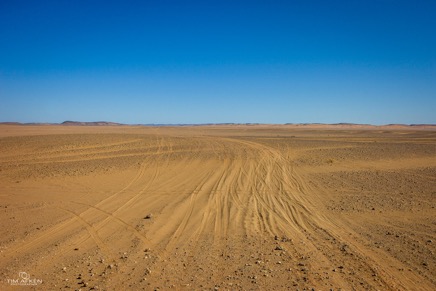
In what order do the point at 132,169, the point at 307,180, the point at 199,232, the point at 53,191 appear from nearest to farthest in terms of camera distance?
the point at 199,232
the point at 53,191
the point at 307,180
the point at 132,169

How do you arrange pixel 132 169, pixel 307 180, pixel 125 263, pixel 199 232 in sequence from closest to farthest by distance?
pixel 125 263
pixel 199 232
pixel 307 180
pixel 132 169

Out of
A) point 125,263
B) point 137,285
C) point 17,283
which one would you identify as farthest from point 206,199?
point 17,283

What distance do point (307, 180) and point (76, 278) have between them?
35.9 feet

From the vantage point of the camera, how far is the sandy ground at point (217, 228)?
517cm

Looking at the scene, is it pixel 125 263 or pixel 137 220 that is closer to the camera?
pixel 125 263

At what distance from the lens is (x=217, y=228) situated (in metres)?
7.59

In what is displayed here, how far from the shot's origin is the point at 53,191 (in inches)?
457

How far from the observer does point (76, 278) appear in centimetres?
512

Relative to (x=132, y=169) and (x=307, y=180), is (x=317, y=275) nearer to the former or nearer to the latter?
(x=307, y=180)

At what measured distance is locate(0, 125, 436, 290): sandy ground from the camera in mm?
5172

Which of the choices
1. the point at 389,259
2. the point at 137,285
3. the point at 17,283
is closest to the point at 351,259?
the point at 389,259

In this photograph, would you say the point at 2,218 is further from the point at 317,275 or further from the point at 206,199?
the point at 317,275

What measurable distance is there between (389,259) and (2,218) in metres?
9.91

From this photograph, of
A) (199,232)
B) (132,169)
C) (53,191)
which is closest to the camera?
(199,232)
